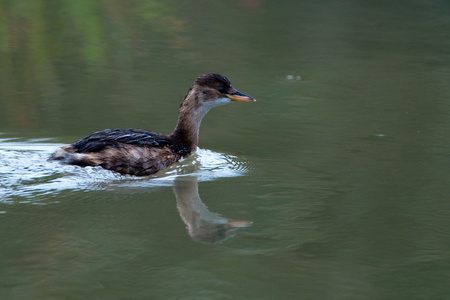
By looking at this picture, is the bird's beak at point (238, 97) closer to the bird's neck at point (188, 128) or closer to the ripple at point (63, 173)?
the bird's neck at point (188, 128)

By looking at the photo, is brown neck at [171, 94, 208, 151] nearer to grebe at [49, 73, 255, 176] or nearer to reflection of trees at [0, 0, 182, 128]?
grebe at [49, 73, 255, 176]

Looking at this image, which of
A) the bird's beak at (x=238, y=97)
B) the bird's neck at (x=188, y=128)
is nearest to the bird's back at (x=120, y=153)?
the bird's neck at (x=188, y=128)

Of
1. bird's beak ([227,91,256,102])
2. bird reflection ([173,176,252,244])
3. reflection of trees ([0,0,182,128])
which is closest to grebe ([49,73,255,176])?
bird's beak ([227,91,256,102])

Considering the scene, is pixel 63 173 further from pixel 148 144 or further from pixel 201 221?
pixel 201 221

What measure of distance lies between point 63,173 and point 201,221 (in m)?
1.53

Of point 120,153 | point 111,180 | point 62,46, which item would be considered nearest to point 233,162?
point 120,153

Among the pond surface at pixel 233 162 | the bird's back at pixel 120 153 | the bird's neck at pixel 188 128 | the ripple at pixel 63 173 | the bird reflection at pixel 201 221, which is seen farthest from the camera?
the bird's neck at pixel 188 128

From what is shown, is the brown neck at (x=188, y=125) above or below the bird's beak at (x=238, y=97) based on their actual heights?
below

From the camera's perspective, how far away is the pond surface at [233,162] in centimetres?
503

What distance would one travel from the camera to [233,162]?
25.2 ft

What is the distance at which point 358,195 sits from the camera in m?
6.79

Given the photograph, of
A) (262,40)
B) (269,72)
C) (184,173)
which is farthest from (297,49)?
(184,173)

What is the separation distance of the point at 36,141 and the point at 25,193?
5.76ft

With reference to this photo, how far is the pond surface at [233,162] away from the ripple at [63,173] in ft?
0.08
